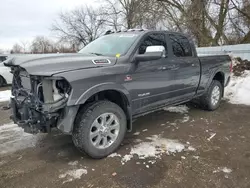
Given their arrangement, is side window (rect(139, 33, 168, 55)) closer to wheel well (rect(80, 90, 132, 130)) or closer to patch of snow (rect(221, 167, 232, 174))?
wheel well (rect(80, 90, 132, 130))

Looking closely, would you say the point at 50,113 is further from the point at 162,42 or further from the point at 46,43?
the point at 46,43

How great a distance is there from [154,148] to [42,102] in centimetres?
181

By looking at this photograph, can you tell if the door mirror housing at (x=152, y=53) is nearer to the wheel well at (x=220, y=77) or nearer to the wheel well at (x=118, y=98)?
the wheel well at (x=118, y=98)

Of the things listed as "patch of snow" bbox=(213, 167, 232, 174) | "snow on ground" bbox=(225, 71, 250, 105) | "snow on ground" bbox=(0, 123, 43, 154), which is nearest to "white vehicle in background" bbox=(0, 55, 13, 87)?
"snow on ground" bbox=(0, 123, 43, 154)

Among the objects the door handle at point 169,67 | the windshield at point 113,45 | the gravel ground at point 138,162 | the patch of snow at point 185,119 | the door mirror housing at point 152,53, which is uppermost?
the windshield at point 113,45

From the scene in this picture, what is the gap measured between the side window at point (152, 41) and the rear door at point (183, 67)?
0.81ft

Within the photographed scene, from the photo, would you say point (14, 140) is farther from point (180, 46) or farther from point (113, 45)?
point (180, 46)

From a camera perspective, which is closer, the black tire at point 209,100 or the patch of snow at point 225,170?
the patch of snow at point 225,170

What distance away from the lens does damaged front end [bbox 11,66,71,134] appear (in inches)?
117

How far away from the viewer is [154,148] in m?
3.72

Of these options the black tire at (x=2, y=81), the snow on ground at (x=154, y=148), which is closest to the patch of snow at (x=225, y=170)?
the snow on ground at (x=154, y=148)

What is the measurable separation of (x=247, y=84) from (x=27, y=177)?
289 inches

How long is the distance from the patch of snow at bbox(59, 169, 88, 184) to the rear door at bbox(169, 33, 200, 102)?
2453 mm

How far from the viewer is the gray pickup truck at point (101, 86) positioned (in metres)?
3.01
